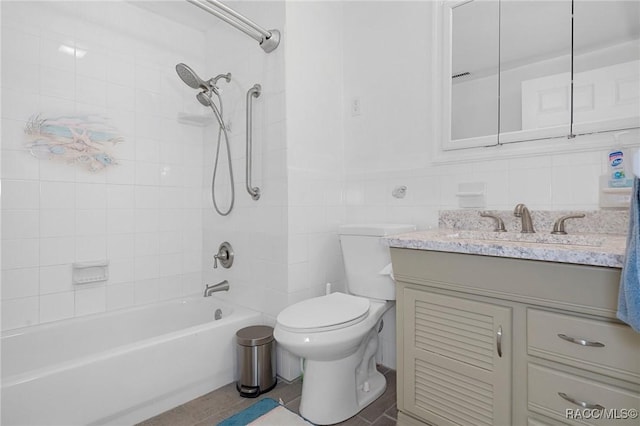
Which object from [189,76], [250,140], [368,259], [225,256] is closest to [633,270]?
[368,259]

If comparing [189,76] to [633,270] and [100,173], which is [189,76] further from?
[633,270]

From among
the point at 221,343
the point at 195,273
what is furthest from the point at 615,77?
the point at 195,273

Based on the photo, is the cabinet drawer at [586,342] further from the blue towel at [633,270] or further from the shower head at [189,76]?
the shower head at [189,76]

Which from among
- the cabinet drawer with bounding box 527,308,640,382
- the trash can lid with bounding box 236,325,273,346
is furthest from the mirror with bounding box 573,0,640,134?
the trash can lid with bounding box 236,325,273,346

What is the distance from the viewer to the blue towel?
0.74 metres

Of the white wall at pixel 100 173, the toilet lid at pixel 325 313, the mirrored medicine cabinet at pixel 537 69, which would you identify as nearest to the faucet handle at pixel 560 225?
the mirrored medicine cabinet at pixel 537 69

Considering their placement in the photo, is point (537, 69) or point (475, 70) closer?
point (537, 69)

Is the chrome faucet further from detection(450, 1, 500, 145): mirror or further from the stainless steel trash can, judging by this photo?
detection(450, 1, 500, 145): mirror

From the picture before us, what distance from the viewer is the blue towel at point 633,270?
0.74 meters

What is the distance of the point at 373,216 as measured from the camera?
2.03 m

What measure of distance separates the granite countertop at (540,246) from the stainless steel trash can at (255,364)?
0.93 metres

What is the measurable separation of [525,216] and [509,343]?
595 millimetres

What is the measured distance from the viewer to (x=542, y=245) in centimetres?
104

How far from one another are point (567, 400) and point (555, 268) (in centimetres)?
39
